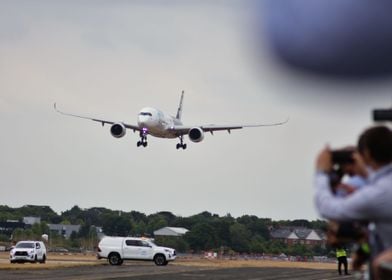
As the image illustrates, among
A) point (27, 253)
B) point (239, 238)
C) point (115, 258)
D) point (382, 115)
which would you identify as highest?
point (239, 238)

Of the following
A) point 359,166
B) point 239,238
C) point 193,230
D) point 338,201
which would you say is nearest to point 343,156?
point 359,166

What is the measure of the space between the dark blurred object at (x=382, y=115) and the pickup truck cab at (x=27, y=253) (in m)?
42.7

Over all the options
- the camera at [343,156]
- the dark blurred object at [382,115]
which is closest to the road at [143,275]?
the camera at [343,156]

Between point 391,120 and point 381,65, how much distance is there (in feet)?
2.35

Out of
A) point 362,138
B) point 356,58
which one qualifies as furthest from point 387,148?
point 356,58

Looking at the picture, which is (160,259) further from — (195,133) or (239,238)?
(239,238)

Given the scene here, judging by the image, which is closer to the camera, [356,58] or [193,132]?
[356,58]

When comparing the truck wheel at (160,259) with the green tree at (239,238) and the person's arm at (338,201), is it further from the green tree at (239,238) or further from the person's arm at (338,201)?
the person's arm at (338,201)

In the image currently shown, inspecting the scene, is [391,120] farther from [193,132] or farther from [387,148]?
[193,132]

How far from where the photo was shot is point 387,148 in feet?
14.3

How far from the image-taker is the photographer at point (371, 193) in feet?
13.7

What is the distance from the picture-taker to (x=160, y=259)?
148 feet

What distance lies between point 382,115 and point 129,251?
134 ft

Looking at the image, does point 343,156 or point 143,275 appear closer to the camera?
point 343,156
